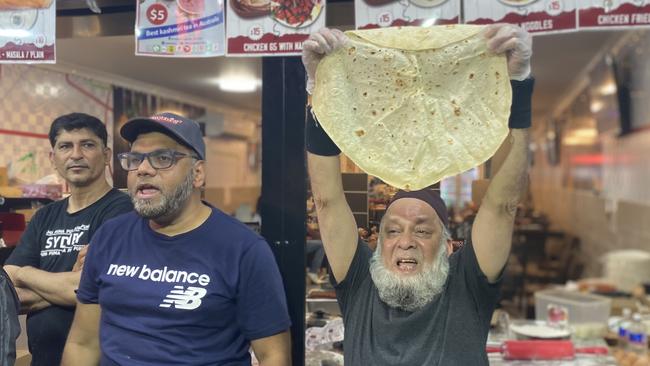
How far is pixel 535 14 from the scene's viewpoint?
168 centimetres

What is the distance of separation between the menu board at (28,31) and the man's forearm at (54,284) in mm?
802

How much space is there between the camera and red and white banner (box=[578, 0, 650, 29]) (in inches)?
64.2

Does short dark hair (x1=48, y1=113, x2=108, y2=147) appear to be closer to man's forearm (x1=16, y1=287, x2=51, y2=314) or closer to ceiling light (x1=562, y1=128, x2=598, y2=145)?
man's forearm (x1=16, y1=287, x2=51, y2=314)

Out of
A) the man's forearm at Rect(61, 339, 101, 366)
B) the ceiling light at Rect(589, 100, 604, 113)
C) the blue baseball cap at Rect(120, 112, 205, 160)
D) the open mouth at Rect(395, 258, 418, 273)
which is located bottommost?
the man's forearm at Rect(61, 339, 101, 366)

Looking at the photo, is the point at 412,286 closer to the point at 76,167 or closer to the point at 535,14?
the point at 535,14

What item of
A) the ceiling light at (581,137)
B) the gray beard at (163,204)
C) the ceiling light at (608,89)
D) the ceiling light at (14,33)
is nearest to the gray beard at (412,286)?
the gray beard at (163,204)

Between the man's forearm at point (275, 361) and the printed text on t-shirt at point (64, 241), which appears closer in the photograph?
the man's forearm at point (275, 361)

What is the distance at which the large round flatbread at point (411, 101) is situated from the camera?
132 cm

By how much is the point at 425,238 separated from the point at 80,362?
111 cm

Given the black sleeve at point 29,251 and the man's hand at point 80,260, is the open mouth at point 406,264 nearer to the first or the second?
the man's hand at point 80,260

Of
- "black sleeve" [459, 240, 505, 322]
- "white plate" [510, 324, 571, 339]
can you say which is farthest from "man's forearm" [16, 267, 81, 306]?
"white plate" [510, 324, 571, 339]

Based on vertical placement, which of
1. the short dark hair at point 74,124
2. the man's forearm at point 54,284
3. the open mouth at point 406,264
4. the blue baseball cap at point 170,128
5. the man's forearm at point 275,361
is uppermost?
the short dark hair at point 74,124

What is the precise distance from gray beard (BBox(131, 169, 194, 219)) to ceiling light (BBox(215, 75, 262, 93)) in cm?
85

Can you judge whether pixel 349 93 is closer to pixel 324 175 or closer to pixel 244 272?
pixel 324 175
